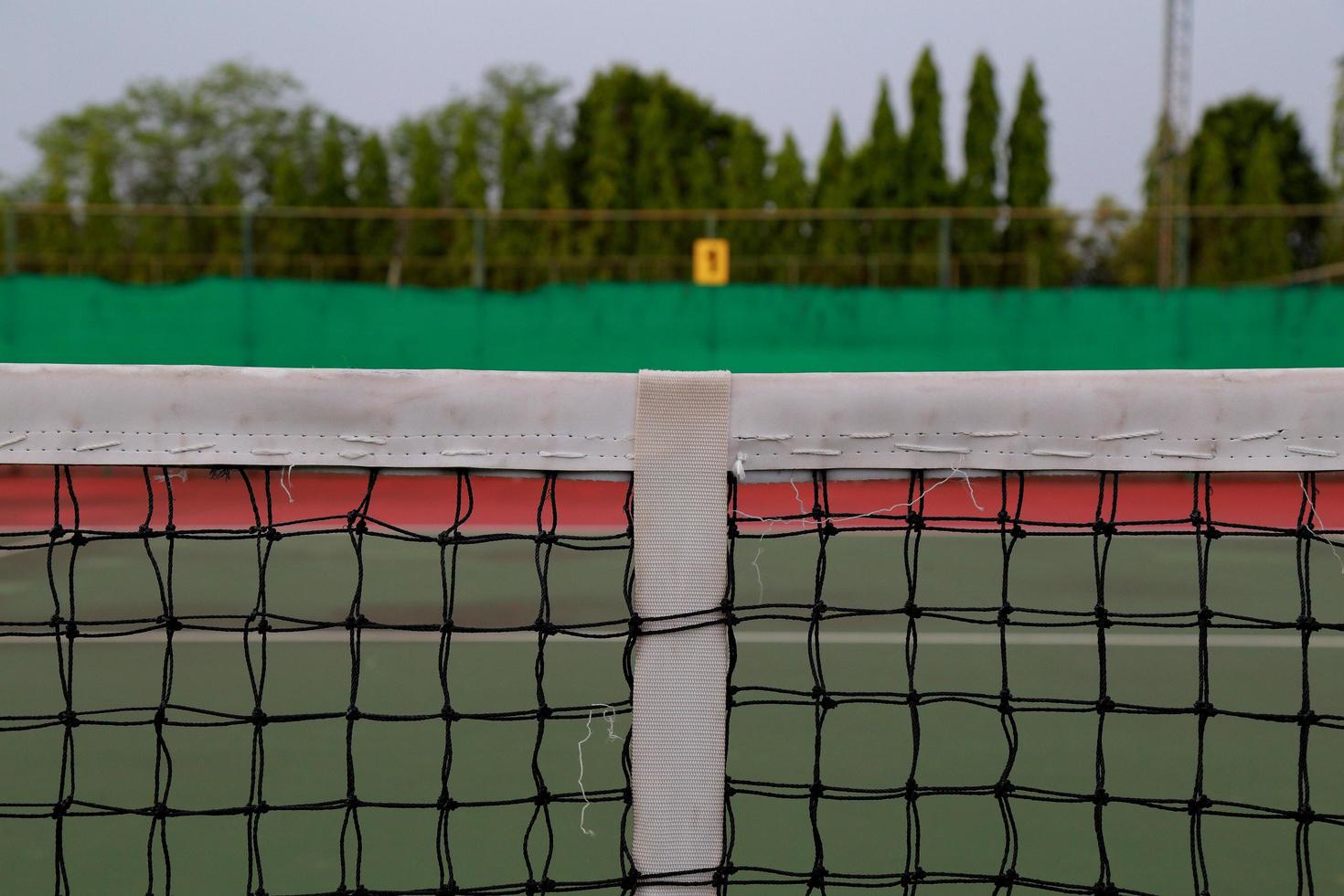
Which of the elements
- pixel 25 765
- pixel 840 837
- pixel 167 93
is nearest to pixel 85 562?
pixel 25 765

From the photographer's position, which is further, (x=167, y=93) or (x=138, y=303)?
(x=167, y=93)

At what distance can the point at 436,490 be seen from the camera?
1025 cm

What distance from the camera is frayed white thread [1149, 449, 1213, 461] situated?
5.20 ft

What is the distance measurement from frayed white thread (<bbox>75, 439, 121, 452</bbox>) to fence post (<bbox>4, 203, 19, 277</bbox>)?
12046 mm

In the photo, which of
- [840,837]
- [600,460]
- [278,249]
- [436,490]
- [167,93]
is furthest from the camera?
[167,93]

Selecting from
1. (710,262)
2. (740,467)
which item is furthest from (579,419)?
(710,262)

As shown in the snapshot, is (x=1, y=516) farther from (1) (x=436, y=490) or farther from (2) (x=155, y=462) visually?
(2) (x=155, y=462)

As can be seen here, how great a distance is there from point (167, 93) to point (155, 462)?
42008mm

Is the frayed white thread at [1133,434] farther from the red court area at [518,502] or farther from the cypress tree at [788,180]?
the cypress tree at [788,180]

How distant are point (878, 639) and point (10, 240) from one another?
10808 mm

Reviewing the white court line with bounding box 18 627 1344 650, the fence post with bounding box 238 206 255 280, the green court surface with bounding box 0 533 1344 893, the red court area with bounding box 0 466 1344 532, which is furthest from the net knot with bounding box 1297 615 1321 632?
the fence post with bounding box 238 206 255 280

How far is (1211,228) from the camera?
19.2m

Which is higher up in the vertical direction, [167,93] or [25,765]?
Result: [167,93]

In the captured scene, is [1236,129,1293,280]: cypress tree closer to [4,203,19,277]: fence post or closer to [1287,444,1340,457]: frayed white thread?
[4,203,19,277]: fence post
